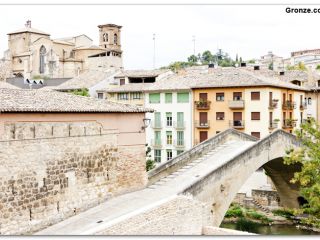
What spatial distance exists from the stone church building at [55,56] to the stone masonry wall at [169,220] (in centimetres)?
3888

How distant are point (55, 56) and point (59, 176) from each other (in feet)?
145

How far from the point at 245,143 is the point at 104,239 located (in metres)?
9.89

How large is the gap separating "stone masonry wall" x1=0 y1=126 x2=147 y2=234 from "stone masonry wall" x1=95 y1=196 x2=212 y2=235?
169 centimetres

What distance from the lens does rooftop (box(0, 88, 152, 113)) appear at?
10502 millimetres

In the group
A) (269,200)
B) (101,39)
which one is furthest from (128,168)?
(101,39)

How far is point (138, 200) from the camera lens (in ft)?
40.1

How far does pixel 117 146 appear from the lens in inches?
504

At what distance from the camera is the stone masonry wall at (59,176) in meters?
10.1

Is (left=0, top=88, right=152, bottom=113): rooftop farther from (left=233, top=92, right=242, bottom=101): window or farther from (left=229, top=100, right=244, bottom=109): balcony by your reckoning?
(left=233, top=92, right=242, bottom=101): window

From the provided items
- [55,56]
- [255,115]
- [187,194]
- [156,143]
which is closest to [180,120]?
[156,143]

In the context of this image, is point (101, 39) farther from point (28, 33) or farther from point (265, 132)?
point (265, 132)

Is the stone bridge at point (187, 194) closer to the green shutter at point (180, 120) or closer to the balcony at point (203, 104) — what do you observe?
the balcony at point (203, 104)

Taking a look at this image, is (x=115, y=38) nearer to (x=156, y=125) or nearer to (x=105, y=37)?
(x=105, y=37)

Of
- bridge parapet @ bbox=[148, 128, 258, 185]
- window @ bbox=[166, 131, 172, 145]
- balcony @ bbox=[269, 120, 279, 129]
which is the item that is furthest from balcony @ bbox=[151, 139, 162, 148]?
bridge parapet @ bbox=[148, 128, 258, 185]
